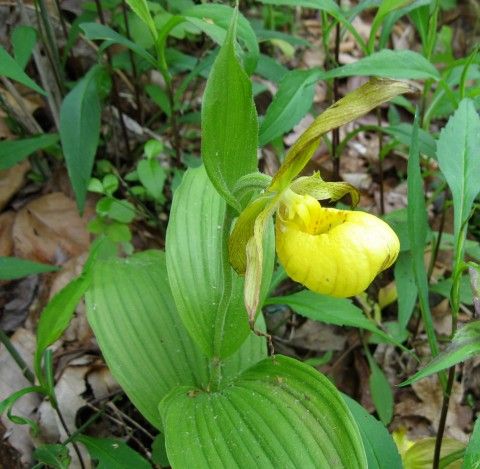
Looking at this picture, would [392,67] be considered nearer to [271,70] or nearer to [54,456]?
[271,70]

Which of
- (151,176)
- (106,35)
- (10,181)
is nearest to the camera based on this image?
(106,35)

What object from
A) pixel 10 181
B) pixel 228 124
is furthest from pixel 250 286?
pixel 10 181

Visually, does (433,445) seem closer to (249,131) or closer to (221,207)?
(221,207)

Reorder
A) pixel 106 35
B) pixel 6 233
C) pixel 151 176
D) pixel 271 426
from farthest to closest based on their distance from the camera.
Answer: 1. pixel 6 233
2. pixel 151 176
3. pixel 106 35
4. pixel 271 426

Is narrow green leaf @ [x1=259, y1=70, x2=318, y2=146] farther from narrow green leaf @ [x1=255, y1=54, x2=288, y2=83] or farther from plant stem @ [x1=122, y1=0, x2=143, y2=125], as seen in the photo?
plant stem @ [x1=122, y1=0, x2=143, y2=125]

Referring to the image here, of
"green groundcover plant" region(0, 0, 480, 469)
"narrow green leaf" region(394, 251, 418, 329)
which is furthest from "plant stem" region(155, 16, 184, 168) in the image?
"narrow green leaf" region(394, 251, 418, 329)

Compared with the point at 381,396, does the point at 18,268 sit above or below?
above

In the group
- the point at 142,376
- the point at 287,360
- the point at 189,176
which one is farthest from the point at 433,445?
the point at 189,176
